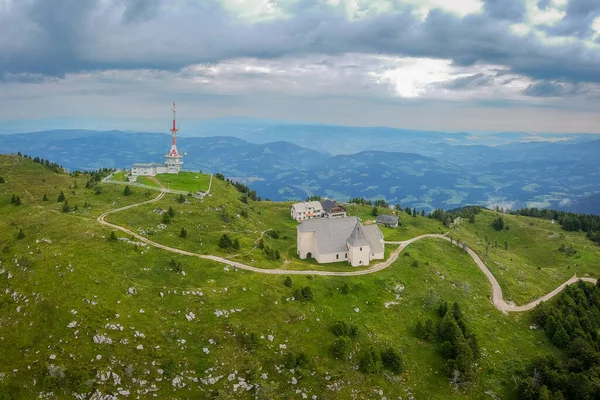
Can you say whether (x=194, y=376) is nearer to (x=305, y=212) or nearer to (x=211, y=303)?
(x=211, y=303)

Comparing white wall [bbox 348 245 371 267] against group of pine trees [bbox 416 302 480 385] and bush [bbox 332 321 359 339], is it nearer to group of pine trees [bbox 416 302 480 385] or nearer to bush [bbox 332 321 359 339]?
group of pine trees [bbox 416 302 480 385]

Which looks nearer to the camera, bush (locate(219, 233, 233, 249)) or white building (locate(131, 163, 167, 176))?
bush (locate(219, 233, 233, 249))

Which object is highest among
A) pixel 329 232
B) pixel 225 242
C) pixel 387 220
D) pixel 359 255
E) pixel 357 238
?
pixel 329 232

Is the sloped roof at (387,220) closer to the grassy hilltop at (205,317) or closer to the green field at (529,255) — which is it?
the green field at (529,255)

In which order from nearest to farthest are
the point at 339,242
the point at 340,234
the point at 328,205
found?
the point at 339,242 → the point at 340,234 → the point at 328,205

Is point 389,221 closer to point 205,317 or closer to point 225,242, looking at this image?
point 225,242

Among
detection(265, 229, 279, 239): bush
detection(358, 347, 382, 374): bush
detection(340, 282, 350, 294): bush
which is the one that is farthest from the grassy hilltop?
detection(265, 229, 279, 239): bush

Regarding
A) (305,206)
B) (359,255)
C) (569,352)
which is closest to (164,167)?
(305,206)

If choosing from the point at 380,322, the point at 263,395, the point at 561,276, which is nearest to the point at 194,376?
the point at 263,395
